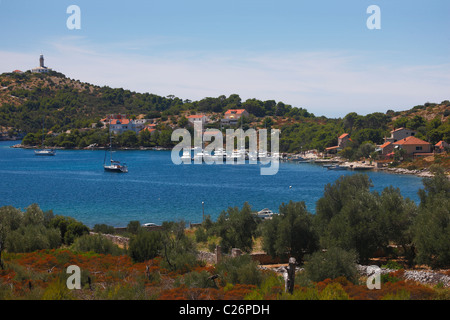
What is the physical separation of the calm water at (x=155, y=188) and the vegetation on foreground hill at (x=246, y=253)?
1191 centimetres

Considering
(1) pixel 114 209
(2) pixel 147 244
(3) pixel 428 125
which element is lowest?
(1) pixel 114 209

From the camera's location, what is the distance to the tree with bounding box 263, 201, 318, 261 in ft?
52.5

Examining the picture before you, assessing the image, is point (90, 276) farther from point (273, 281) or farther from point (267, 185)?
point (267, 185)

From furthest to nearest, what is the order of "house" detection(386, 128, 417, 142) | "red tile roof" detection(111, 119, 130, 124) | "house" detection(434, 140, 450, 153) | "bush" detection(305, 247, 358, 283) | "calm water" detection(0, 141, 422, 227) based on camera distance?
"red tile roof" detection(111, 119, 130, 124)
"house" detection(386, 128, 417, 142)
"house" detection(434, 140, 450, 153)
"calm water" detection(0, 141, 422, 227)
"bush" detection(305, 247, 358, 283)

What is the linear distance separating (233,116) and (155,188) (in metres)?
63.0

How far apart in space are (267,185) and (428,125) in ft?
110

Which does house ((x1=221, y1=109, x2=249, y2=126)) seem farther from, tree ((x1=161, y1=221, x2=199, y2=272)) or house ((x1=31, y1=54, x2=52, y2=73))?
tree ((x1=161, y1=221, x2=199, y2=272))

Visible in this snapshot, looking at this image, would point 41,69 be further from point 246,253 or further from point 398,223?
point 398,223

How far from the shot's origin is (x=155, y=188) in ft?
154

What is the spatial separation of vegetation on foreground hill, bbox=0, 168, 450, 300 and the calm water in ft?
39.1

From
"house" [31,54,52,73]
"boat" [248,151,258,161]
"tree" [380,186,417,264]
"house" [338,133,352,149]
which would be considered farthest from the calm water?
"house" [31,54,52,73]

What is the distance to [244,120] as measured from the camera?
10456cm

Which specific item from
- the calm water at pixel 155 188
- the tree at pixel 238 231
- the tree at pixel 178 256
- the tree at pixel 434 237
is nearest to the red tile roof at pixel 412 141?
the calm water at pixel 155 188

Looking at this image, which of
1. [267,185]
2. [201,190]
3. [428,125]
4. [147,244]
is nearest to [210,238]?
[147,244]
